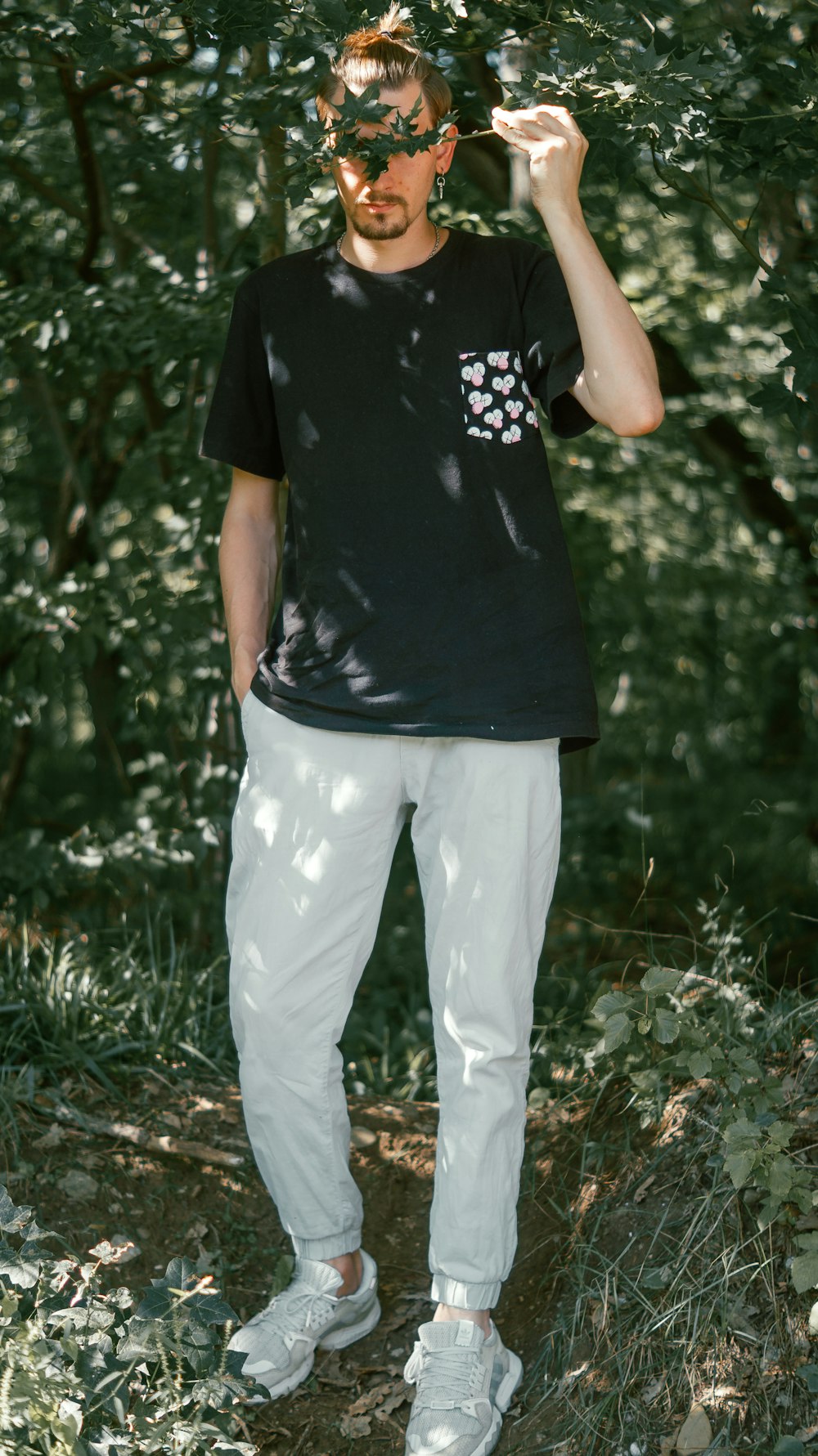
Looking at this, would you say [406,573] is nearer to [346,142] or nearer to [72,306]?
[346,142]

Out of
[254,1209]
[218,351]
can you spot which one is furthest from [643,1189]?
[218,351]

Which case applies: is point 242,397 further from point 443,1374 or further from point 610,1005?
point 443,1374

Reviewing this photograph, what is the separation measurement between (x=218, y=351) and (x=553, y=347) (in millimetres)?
1586

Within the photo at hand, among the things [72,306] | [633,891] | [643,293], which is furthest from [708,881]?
[72,306]

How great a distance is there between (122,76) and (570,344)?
1.67 metres

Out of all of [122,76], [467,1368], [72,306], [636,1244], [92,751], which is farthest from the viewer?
[92,751]

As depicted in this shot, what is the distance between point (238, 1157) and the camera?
2977 mm

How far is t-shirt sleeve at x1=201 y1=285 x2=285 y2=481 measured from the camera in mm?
2445

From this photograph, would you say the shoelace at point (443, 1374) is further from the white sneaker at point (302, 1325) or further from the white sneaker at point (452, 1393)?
the white sneaker at point (302, 1325)

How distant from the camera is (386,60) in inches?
87.0

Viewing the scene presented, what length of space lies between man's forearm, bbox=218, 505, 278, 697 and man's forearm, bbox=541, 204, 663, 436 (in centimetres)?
77

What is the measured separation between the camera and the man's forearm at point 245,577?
2.59 metres

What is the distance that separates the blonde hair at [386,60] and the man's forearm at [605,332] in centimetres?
31

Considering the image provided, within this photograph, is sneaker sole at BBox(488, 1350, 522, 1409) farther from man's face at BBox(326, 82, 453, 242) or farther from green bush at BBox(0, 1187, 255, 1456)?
man's face at BBox(326, 82, 453, 242)
